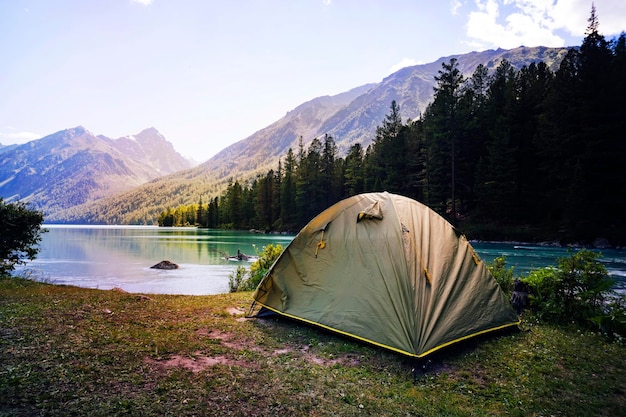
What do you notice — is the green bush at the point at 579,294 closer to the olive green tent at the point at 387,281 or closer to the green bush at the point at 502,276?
the green bush at the point at 502,276

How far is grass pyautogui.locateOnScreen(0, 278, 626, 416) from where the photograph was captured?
14.6 feet

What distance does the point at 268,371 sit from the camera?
5680 millimetres

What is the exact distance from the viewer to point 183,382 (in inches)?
195

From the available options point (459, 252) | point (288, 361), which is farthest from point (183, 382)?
point (459, 252)

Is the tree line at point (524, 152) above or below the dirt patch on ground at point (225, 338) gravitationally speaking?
above

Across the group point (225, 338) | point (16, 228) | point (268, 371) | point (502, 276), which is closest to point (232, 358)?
point (268, 371)

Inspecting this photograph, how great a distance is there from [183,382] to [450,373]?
4142mm

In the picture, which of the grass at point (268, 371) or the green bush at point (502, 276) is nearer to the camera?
the grass at point (268, 371)

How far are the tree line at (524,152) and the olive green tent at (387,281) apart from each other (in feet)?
105

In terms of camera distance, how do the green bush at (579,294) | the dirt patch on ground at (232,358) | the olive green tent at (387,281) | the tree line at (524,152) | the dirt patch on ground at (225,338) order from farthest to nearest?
the tree line at (524,152) < the green bush at (579,294) < the dirt patch on ground at (225,338) < the olive green tent at (387,281) < the dirt patch on ground at (232,358)

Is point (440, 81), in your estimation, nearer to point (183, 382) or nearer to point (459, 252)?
point (459, 252)

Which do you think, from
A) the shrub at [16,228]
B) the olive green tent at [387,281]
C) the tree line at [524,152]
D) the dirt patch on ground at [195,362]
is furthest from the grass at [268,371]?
the tree line at [524,152]

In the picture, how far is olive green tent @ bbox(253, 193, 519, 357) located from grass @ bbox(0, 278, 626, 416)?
0.38m

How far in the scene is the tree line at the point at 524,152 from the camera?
106ft
